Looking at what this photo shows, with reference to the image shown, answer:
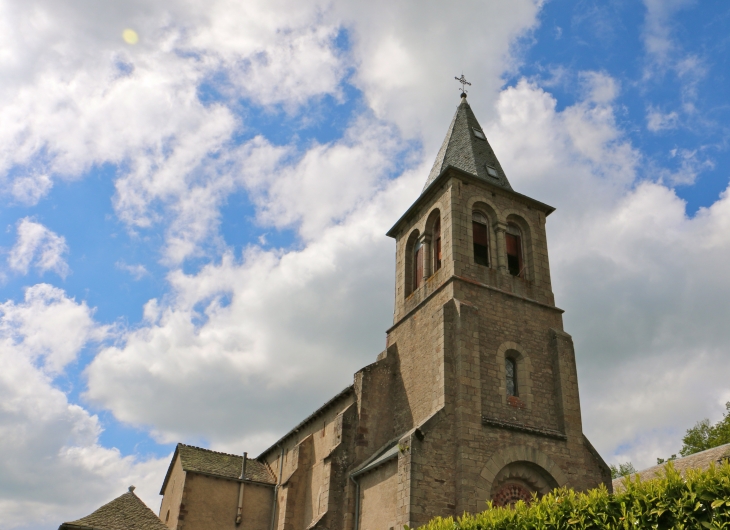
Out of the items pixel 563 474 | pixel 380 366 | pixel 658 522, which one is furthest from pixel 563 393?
pixel 658 522

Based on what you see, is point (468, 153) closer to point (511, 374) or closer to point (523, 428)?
point (511, 374)

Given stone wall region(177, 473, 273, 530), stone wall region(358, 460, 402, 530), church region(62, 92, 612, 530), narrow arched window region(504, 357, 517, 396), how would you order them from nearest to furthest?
1. stone wall region(358, 460, 402, 530)
2. church region(62, 92, 612, 530)
3. narrow arched window region(504, 357, 517, 396)
4. stone wall region(177, 473, 273, 530)

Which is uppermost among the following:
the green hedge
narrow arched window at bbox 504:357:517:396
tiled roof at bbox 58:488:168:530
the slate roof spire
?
the slate roof spire

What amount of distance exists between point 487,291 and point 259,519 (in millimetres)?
13441

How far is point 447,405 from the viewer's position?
17.0 m

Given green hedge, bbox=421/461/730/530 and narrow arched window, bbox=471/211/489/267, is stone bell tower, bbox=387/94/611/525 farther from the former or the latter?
green hedge, bbox=421/461/730/530

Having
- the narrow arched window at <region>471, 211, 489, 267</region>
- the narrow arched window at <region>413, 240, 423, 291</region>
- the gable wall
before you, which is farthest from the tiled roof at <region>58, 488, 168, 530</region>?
the narrow arched window at <region>471, 211, 489, 267</region>

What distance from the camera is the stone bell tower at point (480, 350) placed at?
16.3m

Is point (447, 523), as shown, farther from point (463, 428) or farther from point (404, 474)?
point (463, 428)

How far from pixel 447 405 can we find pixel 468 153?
1151cm

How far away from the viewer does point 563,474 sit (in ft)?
57.6

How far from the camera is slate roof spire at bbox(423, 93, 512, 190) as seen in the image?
23.8 metres

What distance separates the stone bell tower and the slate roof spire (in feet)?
0.27

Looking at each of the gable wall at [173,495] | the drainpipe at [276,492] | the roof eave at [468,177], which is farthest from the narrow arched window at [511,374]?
the gable wall at [173,495]
